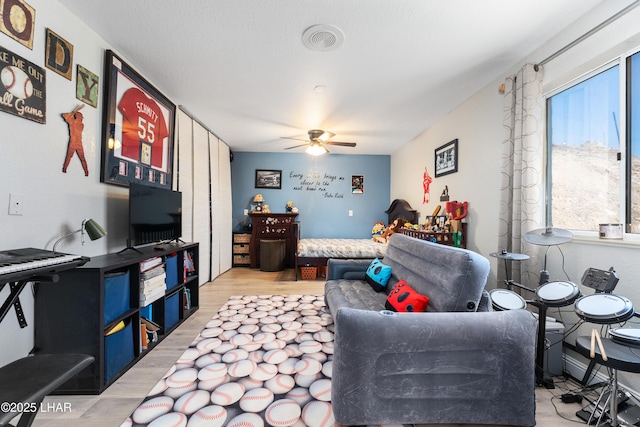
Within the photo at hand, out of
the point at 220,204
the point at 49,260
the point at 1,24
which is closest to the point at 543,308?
the point at 49,260

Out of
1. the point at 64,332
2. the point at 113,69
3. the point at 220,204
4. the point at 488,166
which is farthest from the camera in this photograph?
the point at 220,204

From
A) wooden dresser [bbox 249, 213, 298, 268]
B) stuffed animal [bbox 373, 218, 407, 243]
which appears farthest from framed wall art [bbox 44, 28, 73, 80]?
stuffed animal [bbox 373, 218, 407, 243]

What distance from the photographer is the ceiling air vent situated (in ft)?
5.88

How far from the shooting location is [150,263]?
205 centimetres

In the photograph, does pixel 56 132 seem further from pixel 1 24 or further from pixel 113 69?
pixel 113 69

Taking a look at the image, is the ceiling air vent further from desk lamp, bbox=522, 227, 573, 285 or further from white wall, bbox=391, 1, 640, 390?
desk lamp, bbox=522, 227, 573, 285

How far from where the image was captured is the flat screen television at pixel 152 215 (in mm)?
2025

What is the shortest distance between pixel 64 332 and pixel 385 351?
6.11ft

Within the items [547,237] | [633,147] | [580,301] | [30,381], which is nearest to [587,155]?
[633,147]

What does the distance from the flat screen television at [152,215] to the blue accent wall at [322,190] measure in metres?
2.65

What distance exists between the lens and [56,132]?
165 cm

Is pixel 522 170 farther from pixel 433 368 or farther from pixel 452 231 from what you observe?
pixel 433 368

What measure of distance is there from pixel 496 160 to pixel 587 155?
Result: 0.64 meters

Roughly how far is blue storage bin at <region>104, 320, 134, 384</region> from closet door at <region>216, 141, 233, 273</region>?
8.51 ft
